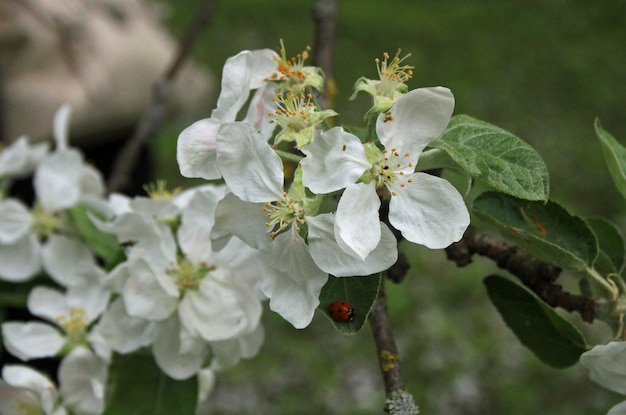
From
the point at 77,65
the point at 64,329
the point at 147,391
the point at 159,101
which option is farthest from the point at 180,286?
the point at 77,65

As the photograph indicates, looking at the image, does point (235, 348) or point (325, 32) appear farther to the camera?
point (325, 32)

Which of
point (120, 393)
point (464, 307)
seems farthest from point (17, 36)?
point (464, 307)

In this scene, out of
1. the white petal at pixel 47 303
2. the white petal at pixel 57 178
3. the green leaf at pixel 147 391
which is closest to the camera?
the green leaf at pixel 147 391

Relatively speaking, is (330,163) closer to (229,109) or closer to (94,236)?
(229,109)

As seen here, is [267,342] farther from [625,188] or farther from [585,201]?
[625,188]

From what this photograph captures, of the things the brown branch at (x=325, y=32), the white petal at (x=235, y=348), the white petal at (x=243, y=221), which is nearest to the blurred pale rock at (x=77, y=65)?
the brown branch at (x=325, y=32)

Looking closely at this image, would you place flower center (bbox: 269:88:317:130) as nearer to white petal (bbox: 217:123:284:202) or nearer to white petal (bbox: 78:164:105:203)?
white petal (bbox: 217:123:284:202)

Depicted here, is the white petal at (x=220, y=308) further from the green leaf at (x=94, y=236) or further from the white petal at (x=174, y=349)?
the green leaf at (x=94, y=236)
